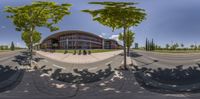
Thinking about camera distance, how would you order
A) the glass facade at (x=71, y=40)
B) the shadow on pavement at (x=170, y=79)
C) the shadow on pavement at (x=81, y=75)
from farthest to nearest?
1. the glass facade at (x=71, y=40)
2. the shadow on pavement at (x=81, y=75)
3. the shadow on pavement at (x=170, y=79)

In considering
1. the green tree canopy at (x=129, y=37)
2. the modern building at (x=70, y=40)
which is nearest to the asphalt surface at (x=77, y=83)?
the green tree canopy at (x=129, y=37)

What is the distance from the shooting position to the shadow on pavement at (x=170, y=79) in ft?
41.9

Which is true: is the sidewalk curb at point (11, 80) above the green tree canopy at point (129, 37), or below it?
below

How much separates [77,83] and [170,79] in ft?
20.0

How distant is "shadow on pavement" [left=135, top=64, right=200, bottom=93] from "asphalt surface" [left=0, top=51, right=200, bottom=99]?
66 centimetres

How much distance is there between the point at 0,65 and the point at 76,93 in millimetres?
8944

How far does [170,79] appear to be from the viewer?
50.1 ft

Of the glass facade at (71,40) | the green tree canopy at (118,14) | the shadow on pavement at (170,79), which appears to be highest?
the green tree canopy at (118,14)

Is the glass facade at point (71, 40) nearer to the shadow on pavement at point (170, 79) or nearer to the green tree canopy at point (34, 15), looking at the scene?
the green tree canopy at point (34, 15)

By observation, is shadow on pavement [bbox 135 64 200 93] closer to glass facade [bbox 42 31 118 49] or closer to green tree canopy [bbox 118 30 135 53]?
green tree canopy [bbox 118 30 135 53]

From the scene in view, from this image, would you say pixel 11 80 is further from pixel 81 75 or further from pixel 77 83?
pixel 81 75

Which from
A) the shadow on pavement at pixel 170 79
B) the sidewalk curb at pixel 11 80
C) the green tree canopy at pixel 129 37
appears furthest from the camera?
the green tree canopy at pixel 129 37

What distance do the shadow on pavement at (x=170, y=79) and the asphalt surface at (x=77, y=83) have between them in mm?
661

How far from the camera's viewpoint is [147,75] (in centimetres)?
1578
